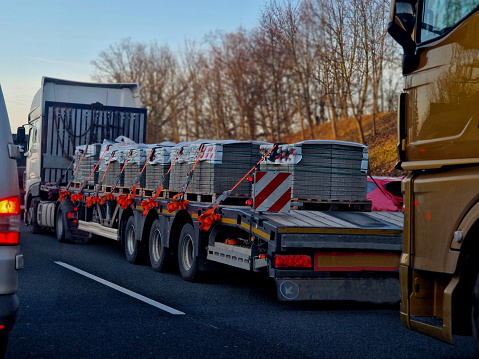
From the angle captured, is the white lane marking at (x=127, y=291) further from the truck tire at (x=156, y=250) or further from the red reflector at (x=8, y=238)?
the red reflector at (x=8, y=238)

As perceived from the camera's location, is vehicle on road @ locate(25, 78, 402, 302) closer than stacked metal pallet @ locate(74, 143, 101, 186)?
Yes

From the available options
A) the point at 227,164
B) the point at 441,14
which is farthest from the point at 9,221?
the point at 227,164

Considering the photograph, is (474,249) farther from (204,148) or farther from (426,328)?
(204,148)

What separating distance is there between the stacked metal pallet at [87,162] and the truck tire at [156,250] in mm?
4448

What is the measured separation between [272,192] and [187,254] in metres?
2.45

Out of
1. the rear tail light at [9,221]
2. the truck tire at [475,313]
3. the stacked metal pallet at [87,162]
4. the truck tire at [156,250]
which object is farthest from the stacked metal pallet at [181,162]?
the truck tire at [475,313]

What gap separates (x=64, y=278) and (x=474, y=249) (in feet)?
25.1

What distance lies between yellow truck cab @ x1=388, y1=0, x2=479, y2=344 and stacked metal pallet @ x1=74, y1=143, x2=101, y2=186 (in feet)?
38.9

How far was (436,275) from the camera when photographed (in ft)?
16.6

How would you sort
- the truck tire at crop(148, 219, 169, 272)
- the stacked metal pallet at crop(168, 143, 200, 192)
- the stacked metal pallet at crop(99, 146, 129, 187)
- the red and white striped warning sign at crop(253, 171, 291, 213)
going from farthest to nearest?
1. the stacked metal pallet at crop(99, 146, 129, 187)
2. the truck tire at crop(148, 219, 169, 272)
3. the stacked metal pallet at crop(168, 143, 200, 192)
4. the red and white striped warning sign at crop(253, 171, 291, 213)

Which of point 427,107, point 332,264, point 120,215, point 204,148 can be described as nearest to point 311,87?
point 120,215

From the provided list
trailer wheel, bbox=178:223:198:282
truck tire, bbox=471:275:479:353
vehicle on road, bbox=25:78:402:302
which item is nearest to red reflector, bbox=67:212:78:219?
vehicle on road, bbox=25:78:402:302

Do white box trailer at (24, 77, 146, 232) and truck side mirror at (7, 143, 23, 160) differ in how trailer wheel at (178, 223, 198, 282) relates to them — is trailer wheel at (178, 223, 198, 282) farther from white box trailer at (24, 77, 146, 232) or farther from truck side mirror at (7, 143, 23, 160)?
white box trailer at (24, 77, 146, 232)

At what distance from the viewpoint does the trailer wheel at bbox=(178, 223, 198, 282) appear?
10625 mm
